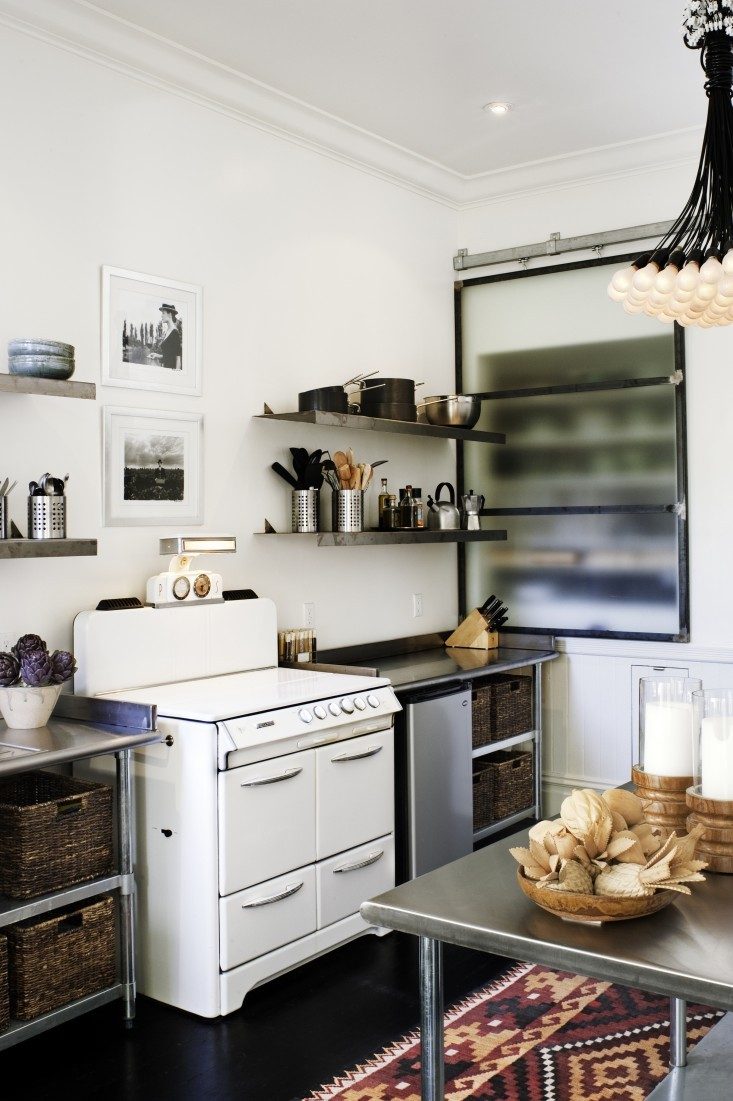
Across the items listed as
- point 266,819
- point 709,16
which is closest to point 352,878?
point 266,819

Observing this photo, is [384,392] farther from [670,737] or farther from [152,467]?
[670,737]

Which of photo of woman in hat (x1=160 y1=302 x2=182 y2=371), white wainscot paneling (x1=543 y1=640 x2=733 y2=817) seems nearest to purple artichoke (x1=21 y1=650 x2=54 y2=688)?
photo of woman in hat (x1=160 y1=302 x2=182 y2=371)

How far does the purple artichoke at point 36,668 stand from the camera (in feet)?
9.61

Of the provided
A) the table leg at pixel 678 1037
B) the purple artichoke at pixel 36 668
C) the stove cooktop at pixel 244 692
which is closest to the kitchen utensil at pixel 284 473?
the stove cooktop at pixel 244 692

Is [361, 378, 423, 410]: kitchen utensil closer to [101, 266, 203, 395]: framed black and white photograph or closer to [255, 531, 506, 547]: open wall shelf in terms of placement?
[255, 531, 506, 547]: open wall shelf

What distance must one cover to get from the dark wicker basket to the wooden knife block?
8.91 feet

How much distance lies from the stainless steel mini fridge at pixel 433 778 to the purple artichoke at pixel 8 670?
1445 mm

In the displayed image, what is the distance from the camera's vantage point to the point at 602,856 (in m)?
1.59

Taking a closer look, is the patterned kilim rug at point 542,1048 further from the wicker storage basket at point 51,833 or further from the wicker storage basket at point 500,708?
the wicker storage basket at point 500,708

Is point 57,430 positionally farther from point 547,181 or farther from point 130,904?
point 547,181

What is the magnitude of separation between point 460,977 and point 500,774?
1330mm

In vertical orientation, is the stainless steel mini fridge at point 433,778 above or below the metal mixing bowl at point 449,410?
below

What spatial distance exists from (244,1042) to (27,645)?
4.15 feet

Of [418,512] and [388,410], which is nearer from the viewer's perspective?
[388,410]
